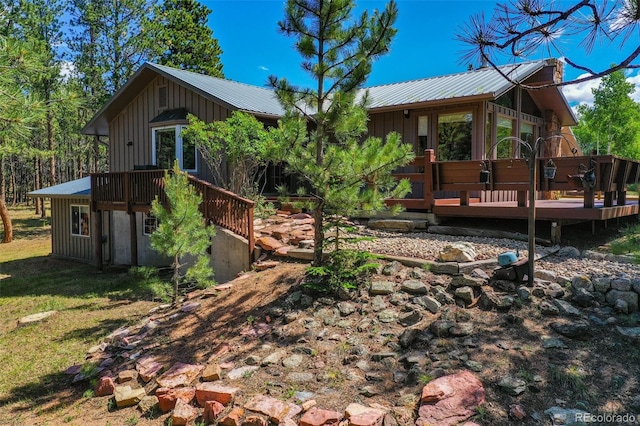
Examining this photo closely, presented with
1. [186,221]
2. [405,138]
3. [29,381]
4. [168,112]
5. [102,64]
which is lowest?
[29,381]

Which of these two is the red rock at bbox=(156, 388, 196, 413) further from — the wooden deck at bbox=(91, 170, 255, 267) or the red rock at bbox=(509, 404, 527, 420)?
the wooden deck at bbox=(91, 170, 255, 267)

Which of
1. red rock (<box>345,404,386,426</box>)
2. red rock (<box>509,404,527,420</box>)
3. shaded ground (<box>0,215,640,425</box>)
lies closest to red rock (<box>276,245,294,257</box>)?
shaded ground (<box>0,215,640,425</box>)

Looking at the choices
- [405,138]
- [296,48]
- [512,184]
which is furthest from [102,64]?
[512,184]

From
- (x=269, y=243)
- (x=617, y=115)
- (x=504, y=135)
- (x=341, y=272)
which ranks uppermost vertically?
(x=617, y=115)

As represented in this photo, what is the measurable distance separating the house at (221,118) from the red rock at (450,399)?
474cm

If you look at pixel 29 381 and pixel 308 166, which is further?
pixel 308 166

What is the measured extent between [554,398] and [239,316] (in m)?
3.65

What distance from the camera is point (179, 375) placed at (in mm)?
4113

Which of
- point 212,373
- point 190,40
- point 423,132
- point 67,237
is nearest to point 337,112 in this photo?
point 212,373

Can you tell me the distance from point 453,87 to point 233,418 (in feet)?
Result: 30.3

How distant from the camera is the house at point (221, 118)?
31.0ft

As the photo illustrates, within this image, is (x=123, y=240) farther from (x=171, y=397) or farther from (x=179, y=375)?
(x=171, y=397)

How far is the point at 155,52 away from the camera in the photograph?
21.5 metres

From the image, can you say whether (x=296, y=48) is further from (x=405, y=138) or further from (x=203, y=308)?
(x=405, y=138)
